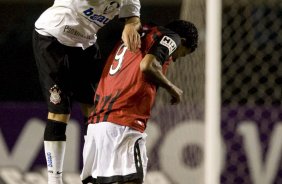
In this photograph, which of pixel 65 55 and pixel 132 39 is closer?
pixel 132 39

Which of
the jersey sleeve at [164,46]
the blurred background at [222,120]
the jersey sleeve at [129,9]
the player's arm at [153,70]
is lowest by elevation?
the blurred background at [222,120]

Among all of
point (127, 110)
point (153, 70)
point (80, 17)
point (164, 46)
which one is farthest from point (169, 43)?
point (80, 17)

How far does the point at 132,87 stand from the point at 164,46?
0.58 feet

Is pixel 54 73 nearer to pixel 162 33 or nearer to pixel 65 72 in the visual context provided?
pixel 65 72

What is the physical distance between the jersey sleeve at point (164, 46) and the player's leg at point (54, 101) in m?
0.52

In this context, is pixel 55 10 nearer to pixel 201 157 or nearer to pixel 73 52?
pixel 73 52

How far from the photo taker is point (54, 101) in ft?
9.76

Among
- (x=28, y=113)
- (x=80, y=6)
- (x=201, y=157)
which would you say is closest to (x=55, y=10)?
(x=80, y=6)

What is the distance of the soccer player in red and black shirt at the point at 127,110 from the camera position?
2602 millimetres

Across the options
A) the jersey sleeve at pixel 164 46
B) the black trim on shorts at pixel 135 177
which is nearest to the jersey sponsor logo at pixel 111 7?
the jersey sleeve at pixel 164 46

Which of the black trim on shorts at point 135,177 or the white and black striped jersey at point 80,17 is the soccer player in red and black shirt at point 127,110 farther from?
the white and black striped jersey at point 80,17

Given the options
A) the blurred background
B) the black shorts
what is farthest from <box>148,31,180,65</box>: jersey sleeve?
the blurred background

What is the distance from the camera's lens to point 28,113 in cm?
434

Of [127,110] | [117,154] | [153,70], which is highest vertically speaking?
[153,70]
